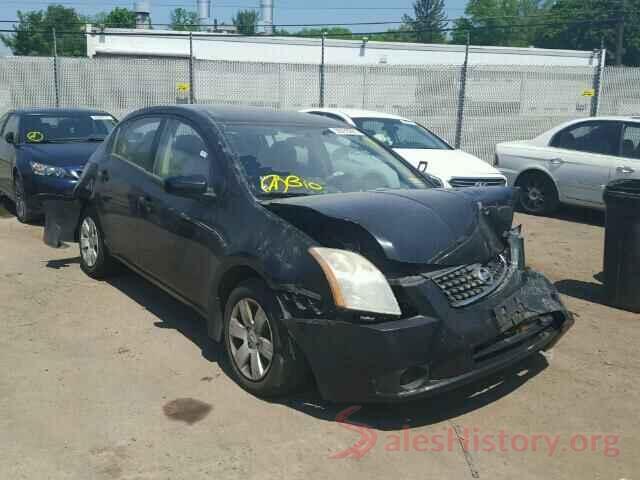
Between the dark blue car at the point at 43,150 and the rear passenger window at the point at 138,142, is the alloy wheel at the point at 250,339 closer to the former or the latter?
the rear passenger window at the point at 138,142

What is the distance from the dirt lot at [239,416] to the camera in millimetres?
3264

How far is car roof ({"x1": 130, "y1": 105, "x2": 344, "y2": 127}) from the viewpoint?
15.7ft

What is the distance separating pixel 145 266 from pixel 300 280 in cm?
207

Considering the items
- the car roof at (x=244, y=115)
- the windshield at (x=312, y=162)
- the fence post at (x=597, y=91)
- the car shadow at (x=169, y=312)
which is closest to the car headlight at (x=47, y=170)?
the car shadow at (x=169, y=312)

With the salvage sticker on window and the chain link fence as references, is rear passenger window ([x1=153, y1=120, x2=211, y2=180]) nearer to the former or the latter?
the salvage sticker on window

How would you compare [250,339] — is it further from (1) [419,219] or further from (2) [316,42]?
(2) [316,42]

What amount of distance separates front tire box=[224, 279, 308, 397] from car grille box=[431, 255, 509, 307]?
0.86 metres

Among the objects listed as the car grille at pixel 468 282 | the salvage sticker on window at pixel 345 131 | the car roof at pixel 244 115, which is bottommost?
the car grille at pixel 468 282

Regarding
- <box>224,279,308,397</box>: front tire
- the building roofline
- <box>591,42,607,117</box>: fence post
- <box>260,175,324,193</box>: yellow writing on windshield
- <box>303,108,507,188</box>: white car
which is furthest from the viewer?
the building roofline

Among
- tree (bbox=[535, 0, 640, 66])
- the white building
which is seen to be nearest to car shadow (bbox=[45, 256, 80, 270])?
the white building

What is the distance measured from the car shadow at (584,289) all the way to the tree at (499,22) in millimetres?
90190

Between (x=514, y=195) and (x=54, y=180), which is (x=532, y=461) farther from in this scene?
(x=54, y=180)

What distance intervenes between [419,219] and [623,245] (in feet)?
9.40

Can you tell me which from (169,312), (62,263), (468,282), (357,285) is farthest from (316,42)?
(357,285)
